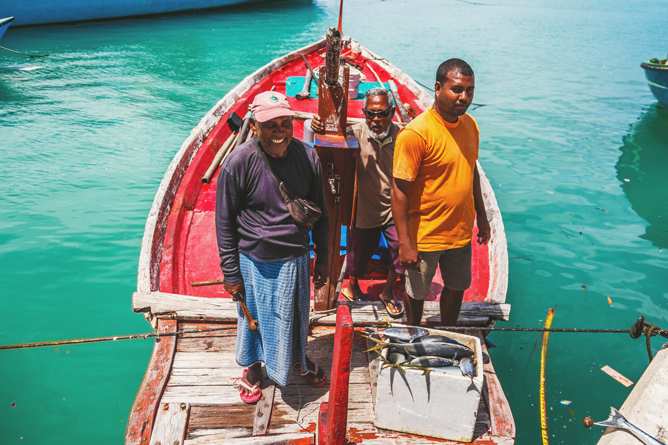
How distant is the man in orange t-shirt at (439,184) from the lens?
2.31 m

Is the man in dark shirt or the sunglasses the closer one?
the man in dark shirt

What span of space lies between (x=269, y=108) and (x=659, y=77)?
1421 cm

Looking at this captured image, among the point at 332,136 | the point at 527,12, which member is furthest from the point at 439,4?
the point at 332,136

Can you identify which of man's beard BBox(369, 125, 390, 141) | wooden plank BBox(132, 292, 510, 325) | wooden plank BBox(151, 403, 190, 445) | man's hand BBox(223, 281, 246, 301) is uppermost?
man's beard BBox(369, 125, 390, 141)

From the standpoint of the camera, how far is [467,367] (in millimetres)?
2223

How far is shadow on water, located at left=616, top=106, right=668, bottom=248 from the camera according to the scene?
7.54 metres

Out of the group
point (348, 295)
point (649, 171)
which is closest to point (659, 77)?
point (649, 171)

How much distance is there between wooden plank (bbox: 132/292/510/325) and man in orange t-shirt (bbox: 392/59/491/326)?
492mm

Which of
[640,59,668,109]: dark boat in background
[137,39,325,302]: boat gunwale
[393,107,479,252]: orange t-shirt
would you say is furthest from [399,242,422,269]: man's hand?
[640,59,668,109]: dark boat in background

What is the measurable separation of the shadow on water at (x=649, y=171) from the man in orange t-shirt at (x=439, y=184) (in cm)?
627

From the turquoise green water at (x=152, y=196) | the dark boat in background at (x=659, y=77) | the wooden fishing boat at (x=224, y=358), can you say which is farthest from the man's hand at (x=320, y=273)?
the dark boat in background at (x=659, y=77)

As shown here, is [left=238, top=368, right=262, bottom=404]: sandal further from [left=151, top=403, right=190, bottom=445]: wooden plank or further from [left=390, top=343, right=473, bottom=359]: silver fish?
[left=390, top=343, right=473, bottom=359]: silver fish

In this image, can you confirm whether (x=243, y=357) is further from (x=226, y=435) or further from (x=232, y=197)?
(x=232, y=197)

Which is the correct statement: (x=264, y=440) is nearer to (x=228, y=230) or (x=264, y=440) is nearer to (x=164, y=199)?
(x=228, y=230)
